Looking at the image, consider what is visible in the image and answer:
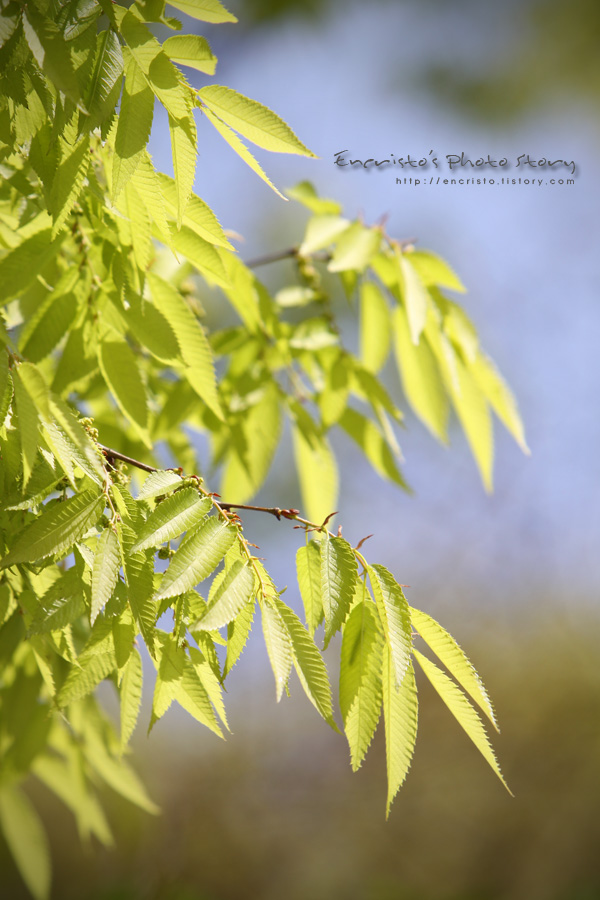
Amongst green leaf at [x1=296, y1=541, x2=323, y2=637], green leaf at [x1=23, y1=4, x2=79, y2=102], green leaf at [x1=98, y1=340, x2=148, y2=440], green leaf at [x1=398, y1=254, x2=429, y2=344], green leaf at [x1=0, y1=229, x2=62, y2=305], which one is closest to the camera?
green leaf at [x1=23, y1=4, x2=79, y2=102]

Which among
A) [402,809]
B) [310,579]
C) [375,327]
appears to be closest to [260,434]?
[375,327]

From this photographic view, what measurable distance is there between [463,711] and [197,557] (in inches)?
10.3

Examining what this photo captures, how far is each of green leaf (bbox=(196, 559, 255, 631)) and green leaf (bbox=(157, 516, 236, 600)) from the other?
0.05 feet

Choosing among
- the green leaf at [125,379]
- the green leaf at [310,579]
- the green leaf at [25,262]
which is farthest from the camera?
the green leaf at [125,379]

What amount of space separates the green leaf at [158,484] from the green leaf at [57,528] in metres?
0.04

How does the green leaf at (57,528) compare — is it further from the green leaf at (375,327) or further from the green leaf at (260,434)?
the green leaf at (375,327)

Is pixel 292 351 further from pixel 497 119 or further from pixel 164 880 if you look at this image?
pixel 497 119

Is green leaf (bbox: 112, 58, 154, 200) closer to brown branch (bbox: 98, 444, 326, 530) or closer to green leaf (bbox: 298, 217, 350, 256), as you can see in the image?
brown branch (bbox: 98, 444, 326, 530)

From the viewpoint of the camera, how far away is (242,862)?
4551mm

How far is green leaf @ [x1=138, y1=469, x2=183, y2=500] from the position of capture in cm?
59

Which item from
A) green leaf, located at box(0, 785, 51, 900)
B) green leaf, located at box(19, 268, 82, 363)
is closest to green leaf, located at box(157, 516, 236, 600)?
green leaf, located at box(19, 268, 82, 363)

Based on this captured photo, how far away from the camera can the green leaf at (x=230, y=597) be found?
20.3 inches

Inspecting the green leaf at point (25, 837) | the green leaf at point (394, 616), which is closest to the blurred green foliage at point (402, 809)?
the green leaf at point (25, 837)

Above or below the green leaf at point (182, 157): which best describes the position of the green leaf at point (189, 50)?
above
